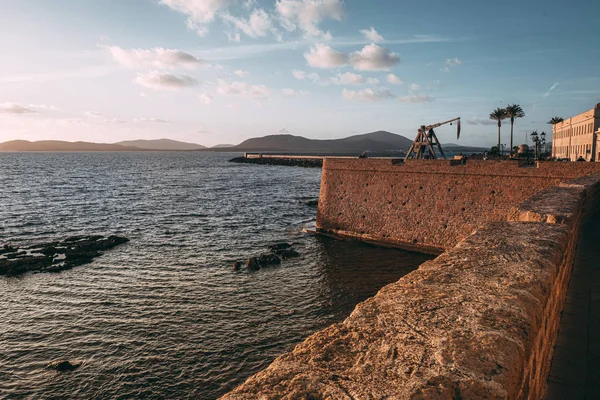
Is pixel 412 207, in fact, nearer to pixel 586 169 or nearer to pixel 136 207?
pixel 586 169

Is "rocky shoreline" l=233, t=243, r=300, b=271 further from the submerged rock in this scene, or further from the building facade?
the building facade

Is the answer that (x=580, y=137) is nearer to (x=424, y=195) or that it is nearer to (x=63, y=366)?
(x=424, y=195)

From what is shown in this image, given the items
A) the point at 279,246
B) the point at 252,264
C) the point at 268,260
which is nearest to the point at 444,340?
the point at 252,264

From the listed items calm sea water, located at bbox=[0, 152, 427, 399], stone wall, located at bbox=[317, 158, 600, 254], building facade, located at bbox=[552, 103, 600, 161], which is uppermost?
building facade, located at bbox=[552, 103, 600, 161]

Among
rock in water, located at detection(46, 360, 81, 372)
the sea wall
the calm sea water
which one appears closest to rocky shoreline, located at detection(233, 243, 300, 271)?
the calm sea water

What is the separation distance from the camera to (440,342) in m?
2.51

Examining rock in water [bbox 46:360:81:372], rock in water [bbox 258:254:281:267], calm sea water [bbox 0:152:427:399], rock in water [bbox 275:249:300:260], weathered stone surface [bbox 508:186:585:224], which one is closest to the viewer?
weathered stone surface [bbox 508:186:585:224]

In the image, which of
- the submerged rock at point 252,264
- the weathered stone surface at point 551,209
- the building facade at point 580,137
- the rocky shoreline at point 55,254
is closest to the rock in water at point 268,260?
the submerged rock at point 252,264

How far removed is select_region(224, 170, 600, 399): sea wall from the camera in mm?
2102

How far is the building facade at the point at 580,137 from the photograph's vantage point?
4212 cm

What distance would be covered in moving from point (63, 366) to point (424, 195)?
17.1 m

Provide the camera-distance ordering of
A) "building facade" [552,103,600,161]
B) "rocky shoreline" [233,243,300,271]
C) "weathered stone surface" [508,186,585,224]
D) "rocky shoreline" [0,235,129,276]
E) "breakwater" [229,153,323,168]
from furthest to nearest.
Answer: "breakwater" [229,153,323,168] → "building facade" [552,103,600,161] → "rocky shoreline" [0,235,129,276] → "rocky shoreline" [233,243,300,271] → "weathered stone surface" [508,186,585,224]

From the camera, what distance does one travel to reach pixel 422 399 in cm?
195

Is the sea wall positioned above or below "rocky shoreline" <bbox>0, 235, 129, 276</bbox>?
above
